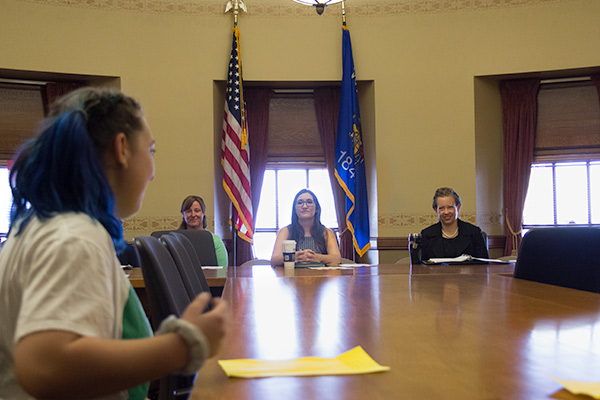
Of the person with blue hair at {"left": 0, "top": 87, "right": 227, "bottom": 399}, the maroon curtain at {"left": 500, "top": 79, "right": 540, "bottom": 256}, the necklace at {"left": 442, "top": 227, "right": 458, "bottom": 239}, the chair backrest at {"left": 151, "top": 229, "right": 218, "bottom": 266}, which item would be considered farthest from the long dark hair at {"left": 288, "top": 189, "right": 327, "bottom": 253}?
the person with blue hair at {"left": 0, "top": 87, "right": 227, "bottom": 399}

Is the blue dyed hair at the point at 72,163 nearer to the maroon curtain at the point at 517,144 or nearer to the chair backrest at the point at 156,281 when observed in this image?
the chair backrest at the point at 156,281

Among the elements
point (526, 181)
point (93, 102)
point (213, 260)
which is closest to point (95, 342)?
point (93, 102)

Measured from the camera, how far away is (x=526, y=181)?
689 cm

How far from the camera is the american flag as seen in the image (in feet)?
21.4

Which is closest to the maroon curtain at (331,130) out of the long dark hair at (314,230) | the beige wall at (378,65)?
the beige wall at (378,65)

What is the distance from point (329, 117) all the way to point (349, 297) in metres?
5.39

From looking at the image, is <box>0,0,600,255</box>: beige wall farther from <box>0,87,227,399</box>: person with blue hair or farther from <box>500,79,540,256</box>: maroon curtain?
<box>0,87,227,399</box>: person with blue hair

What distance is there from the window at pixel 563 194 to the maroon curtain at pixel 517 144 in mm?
240

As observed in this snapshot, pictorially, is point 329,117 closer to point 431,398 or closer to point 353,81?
point 353,81

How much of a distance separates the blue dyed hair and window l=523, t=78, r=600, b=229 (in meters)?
6.74

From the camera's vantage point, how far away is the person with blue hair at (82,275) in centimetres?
81

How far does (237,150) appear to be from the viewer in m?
6.57

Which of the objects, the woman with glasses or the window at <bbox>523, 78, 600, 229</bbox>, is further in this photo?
the window at <bbox>523, 78, 600, 229</bbox>

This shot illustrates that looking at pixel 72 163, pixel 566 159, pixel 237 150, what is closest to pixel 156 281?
pixel 72 163
